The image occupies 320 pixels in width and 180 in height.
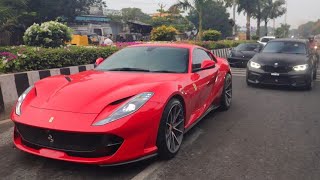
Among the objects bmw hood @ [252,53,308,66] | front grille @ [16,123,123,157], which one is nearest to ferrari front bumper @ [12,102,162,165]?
front grille @ [16,123,123,157]

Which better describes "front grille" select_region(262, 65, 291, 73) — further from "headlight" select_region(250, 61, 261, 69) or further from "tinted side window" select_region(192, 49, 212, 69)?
"tinted side window" select_region(192, 49, 212, 69)

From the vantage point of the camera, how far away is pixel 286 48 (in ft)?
36.6

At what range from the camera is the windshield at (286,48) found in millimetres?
10966

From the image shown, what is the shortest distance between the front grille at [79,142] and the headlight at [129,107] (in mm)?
160

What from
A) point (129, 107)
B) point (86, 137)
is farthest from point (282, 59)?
point (86, 137)

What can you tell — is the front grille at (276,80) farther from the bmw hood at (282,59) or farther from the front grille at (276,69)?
the bmw hood at (282,59)

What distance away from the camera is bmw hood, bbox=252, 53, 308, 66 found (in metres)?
9.96

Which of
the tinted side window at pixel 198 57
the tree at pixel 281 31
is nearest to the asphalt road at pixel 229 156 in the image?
the tinted side window at pixel 198 57

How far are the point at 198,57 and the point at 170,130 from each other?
6.15ft

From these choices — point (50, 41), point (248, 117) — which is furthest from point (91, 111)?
point (50, 41)

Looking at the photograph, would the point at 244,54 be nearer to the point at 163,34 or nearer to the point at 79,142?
the point at 163,34

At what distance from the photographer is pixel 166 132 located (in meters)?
4.20

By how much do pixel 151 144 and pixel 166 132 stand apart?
0.31m

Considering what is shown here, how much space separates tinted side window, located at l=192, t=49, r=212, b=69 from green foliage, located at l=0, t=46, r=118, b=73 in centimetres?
404
